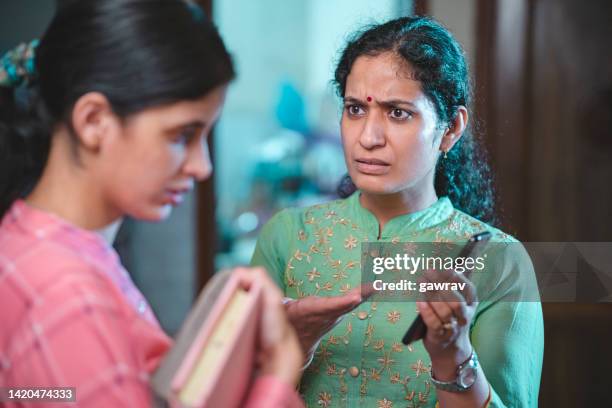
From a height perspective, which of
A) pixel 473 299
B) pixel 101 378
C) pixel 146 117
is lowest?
pixel 473 299

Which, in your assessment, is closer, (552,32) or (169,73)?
(169,73)

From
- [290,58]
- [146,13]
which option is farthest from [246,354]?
[290,58]

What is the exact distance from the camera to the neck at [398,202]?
1225 millimetres

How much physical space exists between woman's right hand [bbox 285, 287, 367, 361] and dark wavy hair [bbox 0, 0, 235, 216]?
338mm

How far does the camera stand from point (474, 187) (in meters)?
1.33

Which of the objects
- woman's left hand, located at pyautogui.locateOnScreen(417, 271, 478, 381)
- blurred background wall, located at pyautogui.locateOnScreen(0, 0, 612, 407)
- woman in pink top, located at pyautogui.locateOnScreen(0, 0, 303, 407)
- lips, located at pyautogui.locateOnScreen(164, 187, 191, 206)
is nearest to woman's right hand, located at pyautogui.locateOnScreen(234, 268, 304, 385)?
woman in pink top, located at pyautogui.locateOnScreen(0, 0, 303, 407)

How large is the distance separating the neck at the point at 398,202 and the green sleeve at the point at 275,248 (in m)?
0.16

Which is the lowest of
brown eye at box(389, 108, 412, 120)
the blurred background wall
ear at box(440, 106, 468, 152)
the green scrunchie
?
the blurred background wall

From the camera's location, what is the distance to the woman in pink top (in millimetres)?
649

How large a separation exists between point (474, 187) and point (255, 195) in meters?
1.78

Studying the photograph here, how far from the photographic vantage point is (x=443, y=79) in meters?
1.15

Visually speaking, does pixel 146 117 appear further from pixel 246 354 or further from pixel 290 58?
pixel 290 58

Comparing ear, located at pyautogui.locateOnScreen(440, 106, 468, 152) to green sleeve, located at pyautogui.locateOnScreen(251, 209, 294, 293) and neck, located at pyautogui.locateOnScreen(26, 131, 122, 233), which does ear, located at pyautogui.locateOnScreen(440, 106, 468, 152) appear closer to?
green sleeve, located at pyautogui.locateOnScreen(251, 209, 294, 293)

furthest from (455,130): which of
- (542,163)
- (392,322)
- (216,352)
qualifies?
(542,163)
